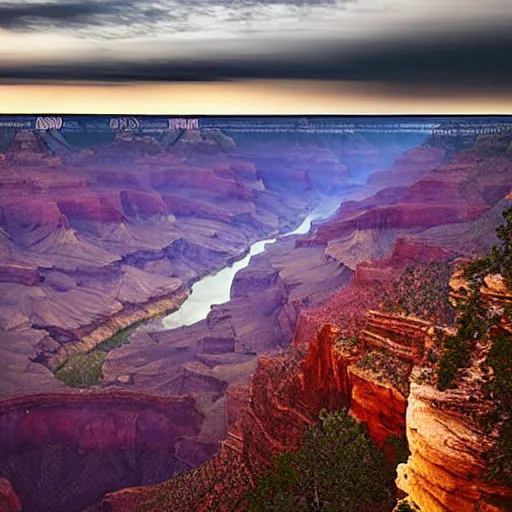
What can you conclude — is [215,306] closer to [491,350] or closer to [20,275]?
[20,275]

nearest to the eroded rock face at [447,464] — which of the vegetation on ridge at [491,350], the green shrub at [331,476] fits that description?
the vegetation on ridge at [491,350]

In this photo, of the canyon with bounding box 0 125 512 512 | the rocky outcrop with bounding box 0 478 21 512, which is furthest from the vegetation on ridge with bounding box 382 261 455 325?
the rocky outcrop with bounding box 0 478 21 512

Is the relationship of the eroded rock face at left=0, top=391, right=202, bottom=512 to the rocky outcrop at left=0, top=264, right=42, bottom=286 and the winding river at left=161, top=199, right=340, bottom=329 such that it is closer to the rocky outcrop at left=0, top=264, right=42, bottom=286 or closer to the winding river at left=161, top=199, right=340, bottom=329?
the winding river at left=161, top=199, right=340, bottom=329

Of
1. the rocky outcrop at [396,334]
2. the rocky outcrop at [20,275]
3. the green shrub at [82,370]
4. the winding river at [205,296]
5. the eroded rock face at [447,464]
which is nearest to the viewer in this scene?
the eroded rock face at [447,464]

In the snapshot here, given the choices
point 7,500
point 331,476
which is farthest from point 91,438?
point 331,476

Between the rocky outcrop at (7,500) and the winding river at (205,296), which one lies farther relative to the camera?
the winding river at (205,296)

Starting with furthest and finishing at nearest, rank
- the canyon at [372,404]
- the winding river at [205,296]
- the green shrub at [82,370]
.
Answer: the winding river at [205,296] < the green shrub at [82,370] < the canyon at [372,404]

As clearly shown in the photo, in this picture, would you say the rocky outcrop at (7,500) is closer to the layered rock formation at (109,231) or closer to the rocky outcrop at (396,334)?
the layered rock formation at (109,231)
